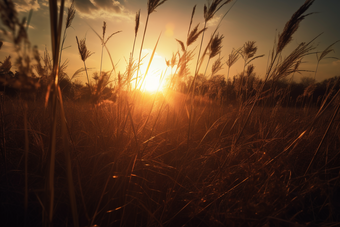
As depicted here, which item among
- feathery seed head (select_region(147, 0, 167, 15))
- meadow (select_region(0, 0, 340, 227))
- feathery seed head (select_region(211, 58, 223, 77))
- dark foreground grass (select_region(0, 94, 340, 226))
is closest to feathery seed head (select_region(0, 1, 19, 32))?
meadow (select_region(0, 0, 340, 227))

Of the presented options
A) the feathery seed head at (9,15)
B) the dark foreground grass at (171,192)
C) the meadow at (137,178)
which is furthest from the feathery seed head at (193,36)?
the feathery seed head at (9,15)

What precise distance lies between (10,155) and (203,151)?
65.6 inches

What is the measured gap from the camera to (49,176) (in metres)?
0.54

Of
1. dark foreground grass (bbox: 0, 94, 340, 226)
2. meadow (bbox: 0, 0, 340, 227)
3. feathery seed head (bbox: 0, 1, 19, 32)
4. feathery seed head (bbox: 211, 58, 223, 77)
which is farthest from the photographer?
feathery seed head (bbox: 211, 58, 223, 77)

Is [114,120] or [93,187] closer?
[93,187]

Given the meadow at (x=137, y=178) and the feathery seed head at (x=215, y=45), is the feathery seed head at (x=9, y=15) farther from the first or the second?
the feathery seed head at (x=215, y=45)

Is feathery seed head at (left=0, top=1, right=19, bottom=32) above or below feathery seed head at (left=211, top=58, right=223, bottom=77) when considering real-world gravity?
below

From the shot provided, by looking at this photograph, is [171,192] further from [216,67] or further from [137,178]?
[216,67]

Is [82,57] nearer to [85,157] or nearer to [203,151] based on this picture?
[85,157]

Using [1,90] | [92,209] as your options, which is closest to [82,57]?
[1,90]

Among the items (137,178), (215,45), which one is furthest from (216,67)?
(137,178)

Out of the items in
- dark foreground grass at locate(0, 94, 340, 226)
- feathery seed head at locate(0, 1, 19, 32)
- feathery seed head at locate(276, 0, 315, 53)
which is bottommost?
dark foreground grass at locate(0, 94, 340, 226)

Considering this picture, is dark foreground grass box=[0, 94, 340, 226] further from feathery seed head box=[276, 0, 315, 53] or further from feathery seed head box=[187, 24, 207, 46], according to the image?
feathery seed head box=[187, 24, 207, 46]

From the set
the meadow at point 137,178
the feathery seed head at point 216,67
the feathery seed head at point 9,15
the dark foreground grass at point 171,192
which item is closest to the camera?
the feathery seed head at point 9,15
